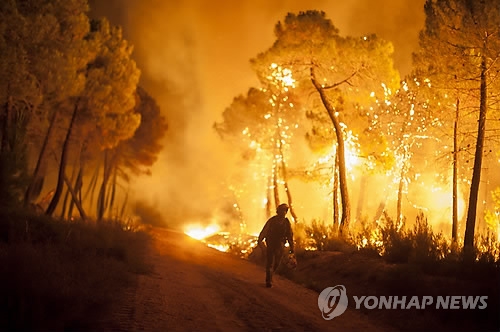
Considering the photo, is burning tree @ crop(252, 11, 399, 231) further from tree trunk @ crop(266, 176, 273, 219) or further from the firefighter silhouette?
tree trunk @ crop(266, 176, 273, 219)

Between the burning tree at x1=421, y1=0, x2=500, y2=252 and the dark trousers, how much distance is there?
15.9 feet

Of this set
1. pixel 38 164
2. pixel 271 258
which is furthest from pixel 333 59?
pixel 38 164

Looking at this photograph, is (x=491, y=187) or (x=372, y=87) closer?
(x=372, y=87)

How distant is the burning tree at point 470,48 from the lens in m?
11.0

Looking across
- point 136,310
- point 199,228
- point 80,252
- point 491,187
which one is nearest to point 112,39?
point 80,252

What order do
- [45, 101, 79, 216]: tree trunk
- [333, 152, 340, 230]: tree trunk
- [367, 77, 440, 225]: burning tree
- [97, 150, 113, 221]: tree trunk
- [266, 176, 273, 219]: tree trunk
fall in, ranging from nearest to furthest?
1. [333, 152, 340, 230]: tree trunk
2. [45, 101, 79, 216]: tree trunk
3. [367, 77, 440, 225]: burning tree
4. [266, 176, 273, 219]: tree trunk
5. [97, 150, 113, 221]: tree trunk

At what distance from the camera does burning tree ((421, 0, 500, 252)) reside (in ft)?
36.2

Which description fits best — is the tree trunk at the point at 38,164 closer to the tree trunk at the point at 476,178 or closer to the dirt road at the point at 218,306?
the dirt road at the point at 218,306

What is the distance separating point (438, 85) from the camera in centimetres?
1335

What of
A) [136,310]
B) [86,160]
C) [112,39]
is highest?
[112,39]

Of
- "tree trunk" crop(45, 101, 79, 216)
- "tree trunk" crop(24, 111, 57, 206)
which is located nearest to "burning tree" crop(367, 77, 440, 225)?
"tree trunk" crop(45, 101, 79, 216)

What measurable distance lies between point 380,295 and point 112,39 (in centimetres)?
2019

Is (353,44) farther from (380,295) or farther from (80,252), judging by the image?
(80,252)

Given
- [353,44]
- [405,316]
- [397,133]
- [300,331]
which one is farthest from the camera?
[397,133]
